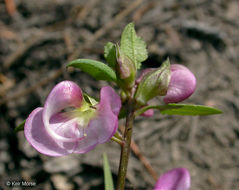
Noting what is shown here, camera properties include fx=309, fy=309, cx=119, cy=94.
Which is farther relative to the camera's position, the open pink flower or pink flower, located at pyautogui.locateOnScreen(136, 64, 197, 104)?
pink flower, located at pyautogui.locateOnScreen(136, 64, 197, 104)

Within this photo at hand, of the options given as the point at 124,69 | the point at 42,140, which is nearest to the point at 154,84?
the point at 124,69

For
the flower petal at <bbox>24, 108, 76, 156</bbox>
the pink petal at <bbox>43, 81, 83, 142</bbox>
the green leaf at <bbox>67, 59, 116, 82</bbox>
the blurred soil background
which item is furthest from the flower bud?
the blurred soil background

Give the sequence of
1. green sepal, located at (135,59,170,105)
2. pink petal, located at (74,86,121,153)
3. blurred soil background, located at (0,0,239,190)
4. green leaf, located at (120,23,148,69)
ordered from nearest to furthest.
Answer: pink petal, located at (74,86,121,153) < green sepal, located at (135,59,170,105) < green leaf, located at (120,23,148,69) < blurred soil background, located at (0,0,239,190)

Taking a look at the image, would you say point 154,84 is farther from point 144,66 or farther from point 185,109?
point 144,66

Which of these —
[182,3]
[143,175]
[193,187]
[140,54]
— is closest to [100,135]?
[140,54]

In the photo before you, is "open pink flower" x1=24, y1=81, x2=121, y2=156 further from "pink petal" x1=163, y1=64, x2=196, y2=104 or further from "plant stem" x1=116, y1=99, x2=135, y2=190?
"pink petal" x1=163, y1=64, x2=196, y2=104

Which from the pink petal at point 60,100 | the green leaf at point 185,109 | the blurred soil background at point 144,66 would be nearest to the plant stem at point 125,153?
the green leaf at point 185,109

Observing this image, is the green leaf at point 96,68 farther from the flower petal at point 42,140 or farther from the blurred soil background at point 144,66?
the blurred soil background at point 144,66

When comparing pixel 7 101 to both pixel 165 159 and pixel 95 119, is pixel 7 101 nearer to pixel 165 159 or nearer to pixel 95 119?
pixel 165 159
